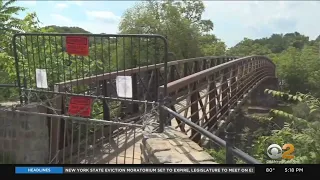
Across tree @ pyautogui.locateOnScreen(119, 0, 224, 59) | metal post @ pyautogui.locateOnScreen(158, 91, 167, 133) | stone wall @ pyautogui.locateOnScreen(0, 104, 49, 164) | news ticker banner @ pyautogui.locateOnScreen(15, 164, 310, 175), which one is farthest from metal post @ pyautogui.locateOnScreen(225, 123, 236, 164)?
tree @ pyautogui.locateOnScreen(119, 0, 224, 59)

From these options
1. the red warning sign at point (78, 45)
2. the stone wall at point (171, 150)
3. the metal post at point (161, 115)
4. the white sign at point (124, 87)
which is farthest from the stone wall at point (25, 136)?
the metal post at point (161, 115)

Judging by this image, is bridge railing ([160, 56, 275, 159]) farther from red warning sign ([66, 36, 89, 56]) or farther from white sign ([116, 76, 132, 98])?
red warning sign ([66, 36, 89, 56])

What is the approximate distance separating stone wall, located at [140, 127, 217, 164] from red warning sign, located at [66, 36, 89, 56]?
1314 mm

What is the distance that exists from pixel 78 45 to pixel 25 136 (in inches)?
54.8

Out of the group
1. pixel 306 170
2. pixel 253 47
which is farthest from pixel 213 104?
pixel 253 47

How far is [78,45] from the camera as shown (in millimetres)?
4297

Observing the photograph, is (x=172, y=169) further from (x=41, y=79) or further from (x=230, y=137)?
(x=41, y=79)

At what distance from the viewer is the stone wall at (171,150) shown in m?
3.07

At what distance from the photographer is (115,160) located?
176 inches

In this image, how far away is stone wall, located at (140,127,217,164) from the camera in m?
3.07

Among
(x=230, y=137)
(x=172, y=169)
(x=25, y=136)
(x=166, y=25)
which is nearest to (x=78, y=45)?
(x=25, y=136)

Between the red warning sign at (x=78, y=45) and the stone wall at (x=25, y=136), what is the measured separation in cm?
94

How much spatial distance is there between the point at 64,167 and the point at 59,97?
196 cm

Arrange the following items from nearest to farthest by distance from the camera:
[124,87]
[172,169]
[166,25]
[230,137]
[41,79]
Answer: [230,137]
[172,169]
[124,87]
[41,79]
[166,25]
